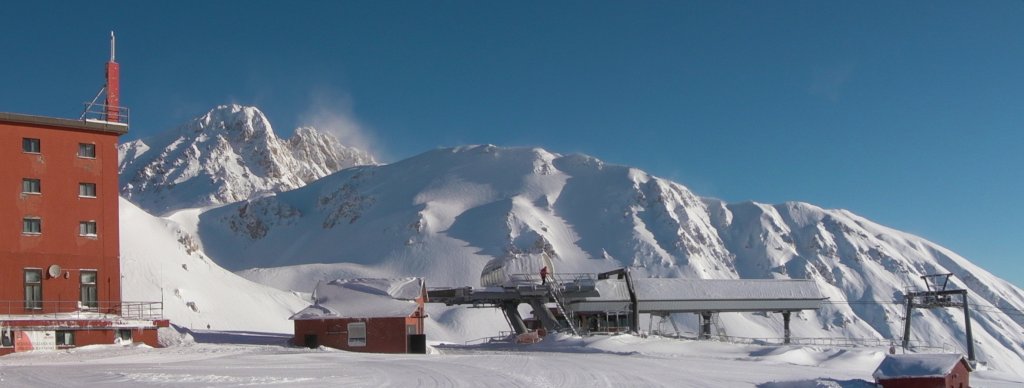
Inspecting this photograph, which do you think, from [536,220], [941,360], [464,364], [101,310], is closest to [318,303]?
[101,310]

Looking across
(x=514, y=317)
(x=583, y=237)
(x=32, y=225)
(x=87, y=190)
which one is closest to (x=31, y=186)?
(x=32, y=225)

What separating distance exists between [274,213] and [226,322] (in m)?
98.1

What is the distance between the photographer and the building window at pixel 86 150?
40.2 m

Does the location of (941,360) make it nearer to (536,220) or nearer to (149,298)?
(149,298)

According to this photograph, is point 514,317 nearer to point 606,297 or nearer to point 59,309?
point 606,297

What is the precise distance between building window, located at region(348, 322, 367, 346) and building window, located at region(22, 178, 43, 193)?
1358cm

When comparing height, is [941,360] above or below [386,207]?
below

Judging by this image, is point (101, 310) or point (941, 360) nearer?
point (941, 360)

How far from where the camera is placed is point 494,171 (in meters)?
163

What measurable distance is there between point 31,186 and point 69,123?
2.92 m

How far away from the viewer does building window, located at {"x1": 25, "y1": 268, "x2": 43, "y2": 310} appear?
37.5 meters

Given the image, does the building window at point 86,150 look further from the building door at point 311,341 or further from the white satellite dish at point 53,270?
the building door at point 311,341

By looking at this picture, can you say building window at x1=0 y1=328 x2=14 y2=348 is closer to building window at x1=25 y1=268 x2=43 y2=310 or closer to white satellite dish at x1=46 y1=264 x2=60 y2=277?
building window at x1=25 y1=268 x2=43 y2=310

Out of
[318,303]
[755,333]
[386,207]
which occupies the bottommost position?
[755,333]
